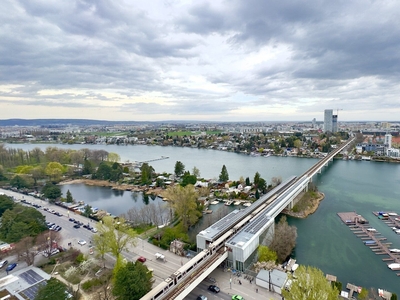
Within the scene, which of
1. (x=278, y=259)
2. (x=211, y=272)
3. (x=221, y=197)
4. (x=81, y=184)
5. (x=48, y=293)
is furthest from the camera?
(x=81, y=184)

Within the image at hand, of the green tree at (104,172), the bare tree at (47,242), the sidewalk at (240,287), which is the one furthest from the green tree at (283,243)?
the green tree at (104,172)

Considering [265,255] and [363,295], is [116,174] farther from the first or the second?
[363,295]

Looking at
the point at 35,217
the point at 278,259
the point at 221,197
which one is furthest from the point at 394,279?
the point at 35,217

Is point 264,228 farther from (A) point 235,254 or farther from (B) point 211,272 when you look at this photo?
(B) point 211,272

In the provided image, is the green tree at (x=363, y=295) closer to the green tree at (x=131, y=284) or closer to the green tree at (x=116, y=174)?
the green tree at (x=131, y=284)

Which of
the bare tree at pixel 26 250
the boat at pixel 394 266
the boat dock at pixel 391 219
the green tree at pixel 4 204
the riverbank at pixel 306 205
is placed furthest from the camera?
the riverbank at pixel 306 205

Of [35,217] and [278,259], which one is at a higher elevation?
[35,217]

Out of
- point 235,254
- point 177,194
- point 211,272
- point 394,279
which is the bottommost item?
point 394,279
